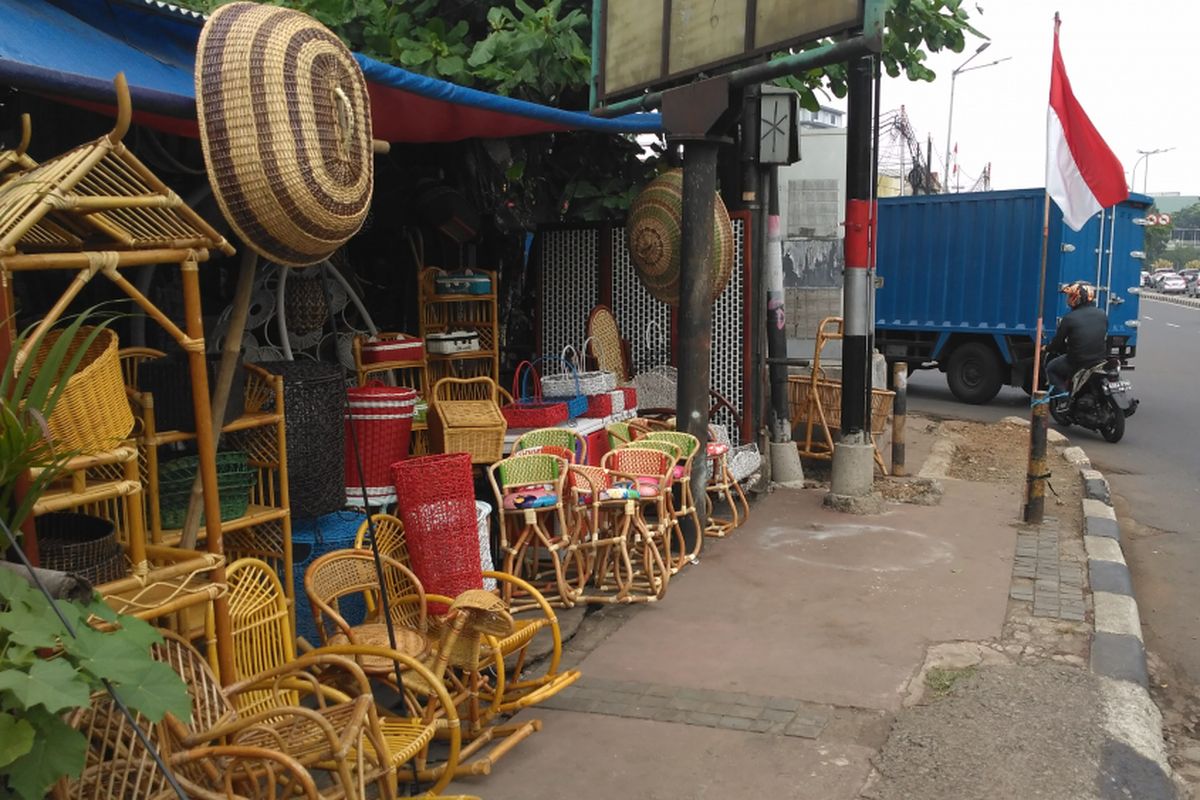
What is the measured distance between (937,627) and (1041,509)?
2520mm

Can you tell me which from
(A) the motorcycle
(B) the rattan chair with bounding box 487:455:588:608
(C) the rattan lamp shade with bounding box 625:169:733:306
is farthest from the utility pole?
(A) the motorcycle

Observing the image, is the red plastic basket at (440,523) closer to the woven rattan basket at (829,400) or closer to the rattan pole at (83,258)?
the rattan pole at (83,258)

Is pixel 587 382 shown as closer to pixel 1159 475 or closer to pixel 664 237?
pixel 664 237

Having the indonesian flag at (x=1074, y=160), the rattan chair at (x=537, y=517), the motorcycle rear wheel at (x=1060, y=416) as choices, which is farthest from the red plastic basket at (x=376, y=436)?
the motorcycle rear wheel at (x=1060, y=416)

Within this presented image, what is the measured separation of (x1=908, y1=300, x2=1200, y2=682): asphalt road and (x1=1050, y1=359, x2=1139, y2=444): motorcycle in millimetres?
200

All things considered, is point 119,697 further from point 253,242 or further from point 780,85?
point 780,85

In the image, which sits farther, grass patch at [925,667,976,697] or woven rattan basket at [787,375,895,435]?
woven rattan basket at [787,375,895,435]

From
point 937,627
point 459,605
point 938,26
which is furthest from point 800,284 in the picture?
point 459,605

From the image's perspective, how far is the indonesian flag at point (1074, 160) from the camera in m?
7.40

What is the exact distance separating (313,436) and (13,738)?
8.65 ft

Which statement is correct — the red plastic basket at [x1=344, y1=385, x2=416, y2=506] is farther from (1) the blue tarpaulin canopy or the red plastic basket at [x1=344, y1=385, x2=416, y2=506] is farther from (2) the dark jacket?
(2) the dark jacket

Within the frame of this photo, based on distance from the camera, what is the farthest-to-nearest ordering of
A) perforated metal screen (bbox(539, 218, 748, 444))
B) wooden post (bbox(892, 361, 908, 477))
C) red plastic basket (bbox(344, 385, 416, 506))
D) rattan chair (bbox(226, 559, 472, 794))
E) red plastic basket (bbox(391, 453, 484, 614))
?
wooden post (bbox(892, 361, 908, 477)) < perforated metal screen (bbox(539, 218, 748, 444)) < red plastic basket (bbox(344, 385, 416, 506)) < red plastic basket (bbox(391, 453, 484, 614)) < rattan chair (bbox(226, 559, 472, 794))

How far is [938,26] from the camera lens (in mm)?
8836

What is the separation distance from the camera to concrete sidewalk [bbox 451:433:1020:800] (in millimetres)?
3830
